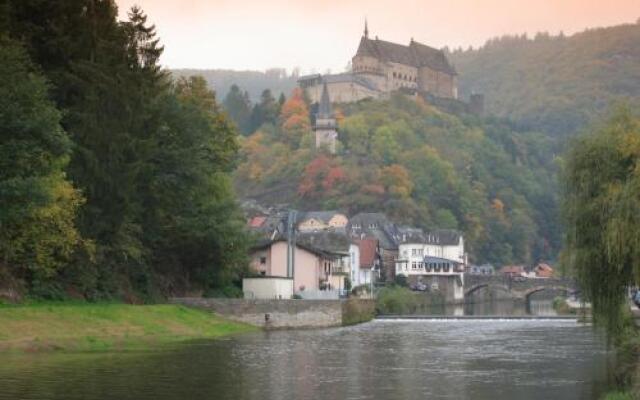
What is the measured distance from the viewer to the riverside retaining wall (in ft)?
219

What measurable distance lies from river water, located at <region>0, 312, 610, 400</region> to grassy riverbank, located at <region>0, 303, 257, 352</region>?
8.01 ft

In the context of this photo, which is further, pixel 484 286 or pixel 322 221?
pixel 322 221

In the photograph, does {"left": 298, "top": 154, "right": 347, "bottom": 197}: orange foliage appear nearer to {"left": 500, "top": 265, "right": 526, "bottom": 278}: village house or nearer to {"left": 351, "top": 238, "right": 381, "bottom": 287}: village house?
{"left": 500, "top": 265, "right": 526, "bottom": 278}: village house

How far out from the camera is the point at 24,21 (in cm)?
5656

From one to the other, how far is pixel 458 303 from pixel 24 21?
9766 centimetres

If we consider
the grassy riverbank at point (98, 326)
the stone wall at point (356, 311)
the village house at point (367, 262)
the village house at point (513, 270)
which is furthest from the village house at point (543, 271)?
the grassy riverbank at point (98, 326)

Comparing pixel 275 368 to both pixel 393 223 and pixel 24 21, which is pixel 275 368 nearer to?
pixel 24 21

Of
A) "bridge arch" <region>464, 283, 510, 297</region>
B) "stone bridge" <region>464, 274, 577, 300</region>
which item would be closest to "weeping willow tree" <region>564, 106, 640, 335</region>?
"stone bridge" <region>464, 274, 577, 300</region>

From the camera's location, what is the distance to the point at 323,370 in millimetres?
39000

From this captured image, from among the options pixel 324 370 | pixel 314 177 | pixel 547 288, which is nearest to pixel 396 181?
pixel 314 177

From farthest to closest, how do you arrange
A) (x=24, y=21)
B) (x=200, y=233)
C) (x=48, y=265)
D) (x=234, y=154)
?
1. (x=234, y=154)
2. (x=200, y=233)
3. (x=24, y=21)
4. (x=48, y=265)

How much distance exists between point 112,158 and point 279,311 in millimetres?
18160

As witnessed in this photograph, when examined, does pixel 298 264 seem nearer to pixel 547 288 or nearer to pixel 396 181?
pixel 547 288

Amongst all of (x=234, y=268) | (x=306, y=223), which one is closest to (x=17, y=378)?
(x=234, y=268)
